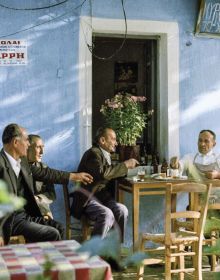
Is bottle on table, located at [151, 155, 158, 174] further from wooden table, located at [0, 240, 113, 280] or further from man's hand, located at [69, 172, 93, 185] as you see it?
wooden table, located at [0, 240, 113, 280]

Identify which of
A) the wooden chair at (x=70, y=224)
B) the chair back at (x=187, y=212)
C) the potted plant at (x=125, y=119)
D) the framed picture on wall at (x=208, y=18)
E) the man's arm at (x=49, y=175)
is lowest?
the wooden chair at (x=70, y=224)

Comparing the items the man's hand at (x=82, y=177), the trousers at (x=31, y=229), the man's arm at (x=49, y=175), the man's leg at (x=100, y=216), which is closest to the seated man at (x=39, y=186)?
the man's arm at (x=49, y=175)

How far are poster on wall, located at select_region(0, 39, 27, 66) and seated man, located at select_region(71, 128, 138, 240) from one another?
1.25 m

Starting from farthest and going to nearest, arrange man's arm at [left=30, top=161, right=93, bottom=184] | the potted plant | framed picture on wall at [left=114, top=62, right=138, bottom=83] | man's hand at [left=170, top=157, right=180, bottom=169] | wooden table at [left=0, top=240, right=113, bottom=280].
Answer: framed picture on wall at [left=114, top=62, right=138, bottom=83] → the potted plant → man's hand at [left=170, top=157, right=180, bottom=169] → man's arm at [left=30, top=161, right=93, bottom=184] → wooden table at [left=0, top=240, right=113, bottom=280]

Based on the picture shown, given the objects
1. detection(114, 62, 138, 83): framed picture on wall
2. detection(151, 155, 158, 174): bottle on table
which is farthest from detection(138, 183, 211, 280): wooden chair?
detection(114, 62, 138, 83): framed picture on wall

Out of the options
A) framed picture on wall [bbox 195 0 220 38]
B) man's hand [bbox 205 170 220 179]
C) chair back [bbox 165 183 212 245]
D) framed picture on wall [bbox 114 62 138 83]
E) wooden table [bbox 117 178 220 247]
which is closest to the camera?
chair back [bbox 165 183 212 245]

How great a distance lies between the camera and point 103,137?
5.68 metres

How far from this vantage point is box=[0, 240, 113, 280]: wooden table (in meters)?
2.31

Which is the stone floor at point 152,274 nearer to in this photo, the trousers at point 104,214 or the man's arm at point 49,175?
the trousers at point 104,214

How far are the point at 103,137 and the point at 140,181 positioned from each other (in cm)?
62

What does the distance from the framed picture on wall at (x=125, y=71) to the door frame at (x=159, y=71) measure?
2.86 feet

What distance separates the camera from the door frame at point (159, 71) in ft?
19.9

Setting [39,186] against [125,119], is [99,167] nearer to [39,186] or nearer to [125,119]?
[39,186]

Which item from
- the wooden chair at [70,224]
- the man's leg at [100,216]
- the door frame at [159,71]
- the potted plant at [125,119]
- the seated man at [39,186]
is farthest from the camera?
the potted plant at [125,119]
